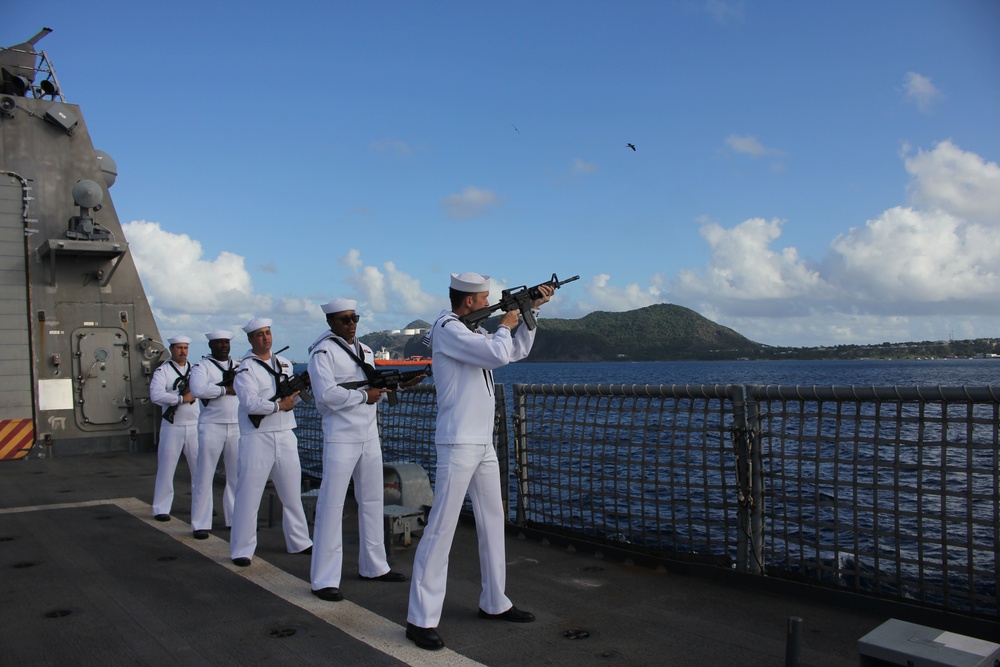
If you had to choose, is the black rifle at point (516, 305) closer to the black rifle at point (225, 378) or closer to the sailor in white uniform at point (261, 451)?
the sailor in white uniform at point (261, 451)

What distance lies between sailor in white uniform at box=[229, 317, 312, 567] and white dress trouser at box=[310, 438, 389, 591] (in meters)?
0.91

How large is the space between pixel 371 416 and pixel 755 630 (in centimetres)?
278

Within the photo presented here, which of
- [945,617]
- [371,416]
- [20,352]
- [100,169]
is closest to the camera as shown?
[945,617]

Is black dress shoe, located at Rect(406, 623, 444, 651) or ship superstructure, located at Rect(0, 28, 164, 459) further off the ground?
ship superstructure, located at Rect(0, 28, 164, 459)

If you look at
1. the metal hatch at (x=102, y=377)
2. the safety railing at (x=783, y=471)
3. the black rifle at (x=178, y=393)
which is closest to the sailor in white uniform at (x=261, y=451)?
the safety railing at (x=783, y=471)

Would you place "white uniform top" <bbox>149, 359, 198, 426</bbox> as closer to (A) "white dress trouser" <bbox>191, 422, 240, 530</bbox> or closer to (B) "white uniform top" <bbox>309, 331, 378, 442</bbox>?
(A) "white dress trouser" <bbox>191, 422, 240, 530</bbox>

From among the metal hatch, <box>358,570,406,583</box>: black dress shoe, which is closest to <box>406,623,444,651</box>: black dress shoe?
<box>358,570,406,583</box>: black dress shoe

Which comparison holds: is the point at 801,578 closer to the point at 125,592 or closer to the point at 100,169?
the point at 125,592

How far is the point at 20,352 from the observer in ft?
35.6

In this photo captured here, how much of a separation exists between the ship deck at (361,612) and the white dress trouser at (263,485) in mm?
169

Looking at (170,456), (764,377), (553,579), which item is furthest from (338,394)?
(764,377)

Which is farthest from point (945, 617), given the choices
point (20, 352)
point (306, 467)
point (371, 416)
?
point (20, 352)

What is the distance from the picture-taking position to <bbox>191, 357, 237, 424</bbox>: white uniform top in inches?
287

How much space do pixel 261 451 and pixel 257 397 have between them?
1.43ft
